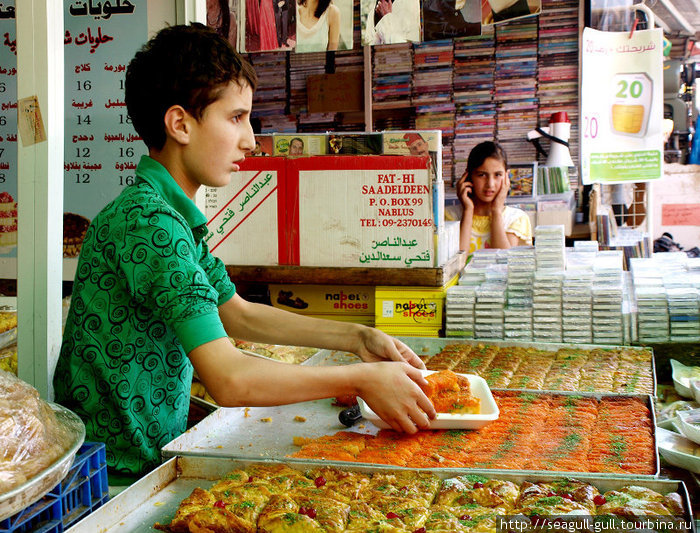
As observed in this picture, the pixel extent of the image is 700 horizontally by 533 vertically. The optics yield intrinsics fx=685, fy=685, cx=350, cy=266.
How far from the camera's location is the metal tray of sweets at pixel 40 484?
3.84ft

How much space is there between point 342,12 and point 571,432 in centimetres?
Answer: 306

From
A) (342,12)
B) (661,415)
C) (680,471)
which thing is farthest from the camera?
(342,12)

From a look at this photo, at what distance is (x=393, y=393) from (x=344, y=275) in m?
1.63

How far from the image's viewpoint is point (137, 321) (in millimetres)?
1775

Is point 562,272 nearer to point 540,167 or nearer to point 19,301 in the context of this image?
point 19,301

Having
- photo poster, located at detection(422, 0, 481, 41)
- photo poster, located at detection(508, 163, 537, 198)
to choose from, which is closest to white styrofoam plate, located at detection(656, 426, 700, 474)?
photo poster, located at detection(422, 0, 481, 41)

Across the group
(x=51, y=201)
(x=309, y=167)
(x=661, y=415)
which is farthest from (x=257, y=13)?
(x=661, y=415)

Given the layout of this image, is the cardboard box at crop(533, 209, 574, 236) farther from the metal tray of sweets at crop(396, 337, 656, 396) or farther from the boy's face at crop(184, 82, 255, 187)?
the boy's face at crop(184, 82, 255, 187)

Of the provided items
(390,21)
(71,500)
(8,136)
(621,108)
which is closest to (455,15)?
(390,21)

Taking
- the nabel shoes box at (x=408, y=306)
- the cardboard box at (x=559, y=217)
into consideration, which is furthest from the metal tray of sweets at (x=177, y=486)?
the cardboard box at (x=559, y=217)

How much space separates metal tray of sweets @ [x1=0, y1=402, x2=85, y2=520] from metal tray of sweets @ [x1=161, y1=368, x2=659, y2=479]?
1.72 feet

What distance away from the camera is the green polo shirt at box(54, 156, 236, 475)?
1619 millimetres

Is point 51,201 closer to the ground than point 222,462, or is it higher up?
higher up

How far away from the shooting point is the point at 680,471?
2117 millimetres
